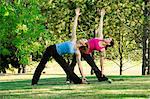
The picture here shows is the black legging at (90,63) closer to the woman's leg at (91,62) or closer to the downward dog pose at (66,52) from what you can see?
the woman's leg at (91,62)

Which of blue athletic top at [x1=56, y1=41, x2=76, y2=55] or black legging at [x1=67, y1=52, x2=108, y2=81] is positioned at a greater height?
blue athletic top at [x1=56, y1=41, x2=76, y2=55]

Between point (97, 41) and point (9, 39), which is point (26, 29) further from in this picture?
point (97, 41)

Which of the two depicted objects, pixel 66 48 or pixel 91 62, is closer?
pixel 66 48

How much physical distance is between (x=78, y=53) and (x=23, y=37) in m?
35.4

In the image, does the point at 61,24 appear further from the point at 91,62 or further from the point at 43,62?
the point at 43,62

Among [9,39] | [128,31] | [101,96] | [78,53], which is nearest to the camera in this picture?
[101,96]

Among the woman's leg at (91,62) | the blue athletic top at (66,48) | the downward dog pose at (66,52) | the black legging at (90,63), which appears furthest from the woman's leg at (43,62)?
the woman's leg at (91,62)

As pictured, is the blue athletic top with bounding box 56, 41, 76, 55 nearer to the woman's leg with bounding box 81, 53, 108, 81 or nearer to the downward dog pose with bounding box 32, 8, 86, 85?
the downward dog pose with bounding box 32, 8, 86, 85

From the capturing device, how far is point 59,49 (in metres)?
16.9

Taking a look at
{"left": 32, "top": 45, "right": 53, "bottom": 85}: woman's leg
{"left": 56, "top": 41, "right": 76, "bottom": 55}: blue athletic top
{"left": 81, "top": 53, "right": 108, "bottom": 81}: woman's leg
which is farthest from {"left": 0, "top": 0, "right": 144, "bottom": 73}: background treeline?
{"left": 56, "top": 41, "right": 76, "bottom": 55}: blue athletic top

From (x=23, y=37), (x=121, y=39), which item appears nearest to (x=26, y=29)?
(x=23, y=37)

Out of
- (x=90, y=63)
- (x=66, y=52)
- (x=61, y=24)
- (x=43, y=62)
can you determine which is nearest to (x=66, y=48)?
(x=66, y=52)

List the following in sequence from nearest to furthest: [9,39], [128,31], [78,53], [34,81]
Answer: [78,53] < [34,81] < [128,31] < [9,39]

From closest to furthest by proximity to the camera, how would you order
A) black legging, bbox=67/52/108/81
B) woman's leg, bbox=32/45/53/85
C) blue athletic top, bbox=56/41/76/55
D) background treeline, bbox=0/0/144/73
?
1. blue athletic top, bbox=56/41/76/55
2. woman's leg, bbox=32/45/53/85
3. black legging, bbox=67/52/108/81
4. background treeline, bbox=0/0/144/73
